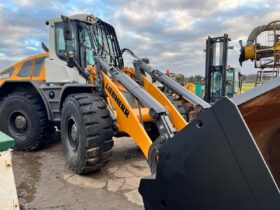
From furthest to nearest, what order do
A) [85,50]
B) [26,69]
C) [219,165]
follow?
[26,69] < [85,50] < [219,165]

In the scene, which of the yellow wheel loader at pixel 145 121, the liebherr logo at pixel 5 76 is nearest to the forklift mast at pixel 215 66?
the yellow wheel loader at pixel 145 121

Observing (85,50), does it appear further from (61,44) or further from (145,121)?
(145,121)

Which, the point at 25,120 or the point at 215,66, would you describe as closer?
the point at 25,120

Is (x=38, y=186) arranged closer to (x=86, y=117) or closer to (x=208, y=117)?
(x=86, y=117)

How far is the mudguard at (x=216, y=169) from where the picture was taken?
1.45 m

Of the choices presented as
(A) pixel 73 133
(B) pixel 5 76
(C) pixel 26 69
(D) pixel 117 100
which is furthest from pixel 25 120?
(D) pixel 117 100

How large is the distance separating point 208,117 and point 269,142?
962 millimetres

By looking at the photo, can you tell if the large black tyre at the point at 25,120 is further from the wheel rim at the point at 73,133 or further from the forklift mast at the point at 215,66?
the forklift mast at the point at 215,66

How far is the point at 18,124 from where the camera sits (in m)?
5.82

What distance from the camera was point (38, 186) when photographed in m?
4.06

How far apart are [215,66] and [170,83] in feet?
11.0

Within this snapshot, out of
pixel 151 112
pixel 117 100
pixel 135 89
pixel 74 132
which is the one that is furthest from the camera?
pixel 74 132

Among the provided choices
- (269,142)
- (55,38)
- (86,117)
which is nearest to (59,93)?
(55,38)

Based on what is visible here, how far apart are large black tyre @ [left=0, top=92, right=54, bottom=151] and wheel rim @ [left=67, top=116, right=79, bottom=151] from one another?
1.20 m
